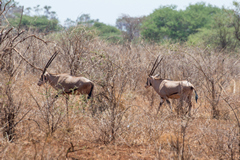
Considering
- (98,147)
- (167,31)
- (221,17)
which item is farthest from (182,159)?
(167,31)

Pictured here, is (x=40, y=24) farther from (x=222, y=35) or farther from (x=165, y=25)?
(x=222, y=35)

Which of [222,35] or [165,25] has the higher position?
[165,25]

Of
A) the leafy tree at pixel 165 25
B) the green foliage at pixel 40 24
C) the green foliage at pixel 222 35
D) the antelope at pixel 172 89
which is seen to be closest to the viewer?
the antelope at pixel 172 89

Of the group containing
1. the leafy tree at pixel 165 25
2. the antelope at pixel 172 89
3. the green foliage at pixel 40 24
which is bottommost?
the antelope at pixel 172 89

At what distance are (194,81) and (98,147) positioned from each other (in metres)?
4.47

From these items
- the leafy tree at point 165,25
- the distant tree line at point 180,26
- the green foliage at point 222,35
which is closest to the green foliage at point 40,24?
the distant tree line at point 180,26

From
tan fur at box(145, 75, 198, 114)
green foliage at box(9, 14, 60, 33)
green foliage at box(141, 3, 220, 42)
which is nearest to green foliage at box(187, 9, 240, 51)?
green foliage at box(141, 3, 220, 42)

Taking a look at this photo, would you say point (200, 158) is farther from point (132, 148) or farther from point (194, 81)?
point (194, 81)

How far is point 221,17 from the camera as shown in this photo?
1809 centimetres

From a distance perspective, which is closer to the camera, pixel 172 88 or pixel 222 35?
pixel 172 88

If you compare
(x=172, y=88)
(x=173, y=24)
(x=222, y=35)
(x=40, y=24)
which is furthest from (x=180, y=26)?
(x=172, y=88)

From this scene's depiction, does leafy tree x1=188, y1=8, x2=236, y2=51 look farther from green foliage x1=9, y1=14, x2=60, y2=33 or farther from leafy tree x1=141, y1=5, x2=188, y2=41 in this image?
green foliage x1=9, y1=14, x2=60, y2=33

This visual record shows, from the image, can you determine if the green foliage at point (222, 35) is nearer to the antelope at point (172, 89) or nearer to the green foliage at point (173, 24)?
the green foliage at point (173, 24)

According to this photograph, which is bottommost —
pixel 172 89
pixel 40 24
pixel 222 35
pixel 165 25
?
pixel 172 89
